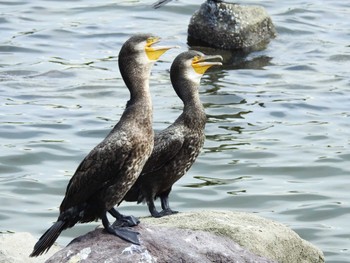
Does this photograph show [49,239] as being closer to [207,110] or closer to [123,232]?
[123,232]

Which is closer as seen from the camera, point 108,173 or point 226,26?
point 108,173

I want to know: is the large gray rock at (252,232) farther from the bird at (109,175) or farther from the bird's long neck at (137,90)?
the bird's long neck at (137,90)

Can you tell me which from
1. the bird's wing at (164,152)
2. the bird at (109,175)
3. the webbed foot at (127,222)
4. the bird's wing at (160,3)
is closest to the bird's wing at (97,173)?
the bird at (109,175)

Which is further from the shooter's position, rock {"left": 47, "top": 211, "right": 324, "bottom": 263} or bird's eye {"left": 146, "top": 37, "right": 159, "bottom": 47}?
Answer: bird's eye {"left": 146, "top": 37, "right": 159, "bottom": 47}

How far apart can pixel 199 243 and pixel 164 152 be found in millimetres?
1565

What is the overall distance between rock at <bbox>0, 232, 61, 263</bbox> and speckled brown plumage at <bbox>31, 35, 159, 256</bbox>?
110 centimetres

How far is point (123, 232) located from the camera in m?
8.06

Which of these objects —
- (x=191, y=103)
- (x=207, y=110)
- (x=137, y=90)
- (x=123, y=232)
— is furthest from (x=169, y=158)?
(x=207, y=110)

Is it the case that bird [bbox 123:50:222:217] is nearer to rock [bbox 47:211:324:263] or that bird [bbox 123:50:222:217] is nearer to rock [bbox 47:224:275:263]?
rock [bbox 47:211:324:263]

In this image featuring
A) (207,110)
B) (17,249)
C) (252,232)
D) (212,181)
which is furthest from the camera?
(207,110)

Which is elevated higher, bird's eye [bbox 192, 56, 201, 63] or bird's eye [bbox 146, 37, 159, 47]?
→ bird's eye [bbox 146, 37, 159, 47]

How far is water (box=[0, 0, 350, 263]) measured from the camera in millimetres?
12812

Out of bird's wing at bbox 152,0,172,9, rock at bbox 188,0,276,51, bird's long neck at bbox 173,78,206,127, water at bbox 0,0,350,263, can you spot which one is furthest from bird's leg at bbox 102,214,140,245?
bird's wing at bbox 152,0,172,9

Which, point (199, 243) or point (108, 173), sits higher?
point (108, 173)
